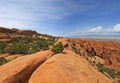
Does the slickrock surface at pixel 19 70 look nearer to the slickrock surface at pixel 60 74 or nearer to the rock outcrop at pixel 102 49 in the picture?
the slickrock surface at pixel 60 74

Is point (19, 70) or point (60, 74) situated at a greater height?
point (19, 70)

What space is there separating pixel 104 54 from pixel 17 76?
5453cm

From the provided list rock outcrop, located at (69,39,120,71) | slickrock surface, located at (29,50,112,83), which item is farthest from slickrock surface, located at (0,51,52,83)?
rock outcrop, located at (69,39,120,71)

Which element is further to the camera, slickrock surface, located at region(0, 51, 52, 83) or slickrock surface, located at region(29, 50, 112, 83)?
slickrock surface, located at region(29, 50, 112, 83)

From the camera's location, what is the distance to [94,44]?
68062mm

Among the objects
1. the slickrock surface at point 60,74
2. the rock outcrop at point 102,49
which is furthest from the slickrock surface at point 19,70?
the rock outcrop at point 102,49

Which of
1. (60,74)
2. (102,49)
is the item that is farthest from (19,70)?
(102,49)

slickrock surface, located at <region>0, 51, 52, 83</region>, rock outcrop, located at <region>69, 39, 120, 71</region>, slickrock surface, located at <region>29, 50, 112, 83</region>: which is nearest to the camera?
slickrock surface, located at <region>0, 51, 52, 83</region>

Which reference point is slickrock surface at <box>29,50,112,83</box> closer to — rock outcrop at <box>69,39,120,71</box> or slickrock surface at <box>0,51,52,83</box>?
slickrock surface at <box>0,51,52,83</box>

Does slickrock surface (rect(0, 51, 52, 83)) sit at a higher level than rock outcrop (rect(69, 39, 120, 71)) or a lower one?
higher

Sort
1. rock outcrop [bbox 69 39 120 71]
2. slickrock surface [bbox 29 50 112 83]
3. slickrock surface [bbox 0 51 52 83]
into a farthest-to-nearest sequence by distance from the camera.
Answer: rock outcrop [bbox 69 39 120 71]
slickrock surface [bbox 29 50 112 83]
slickrock surface [bbox 0 51 52 83]

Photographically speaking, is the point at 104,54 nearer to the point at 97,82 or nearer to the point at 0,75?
the point at 97,82

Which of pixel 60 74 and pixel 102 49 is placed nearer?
pixel 60 74

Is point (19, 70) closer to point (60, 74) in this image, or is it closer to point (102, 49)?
point (60, 74)
